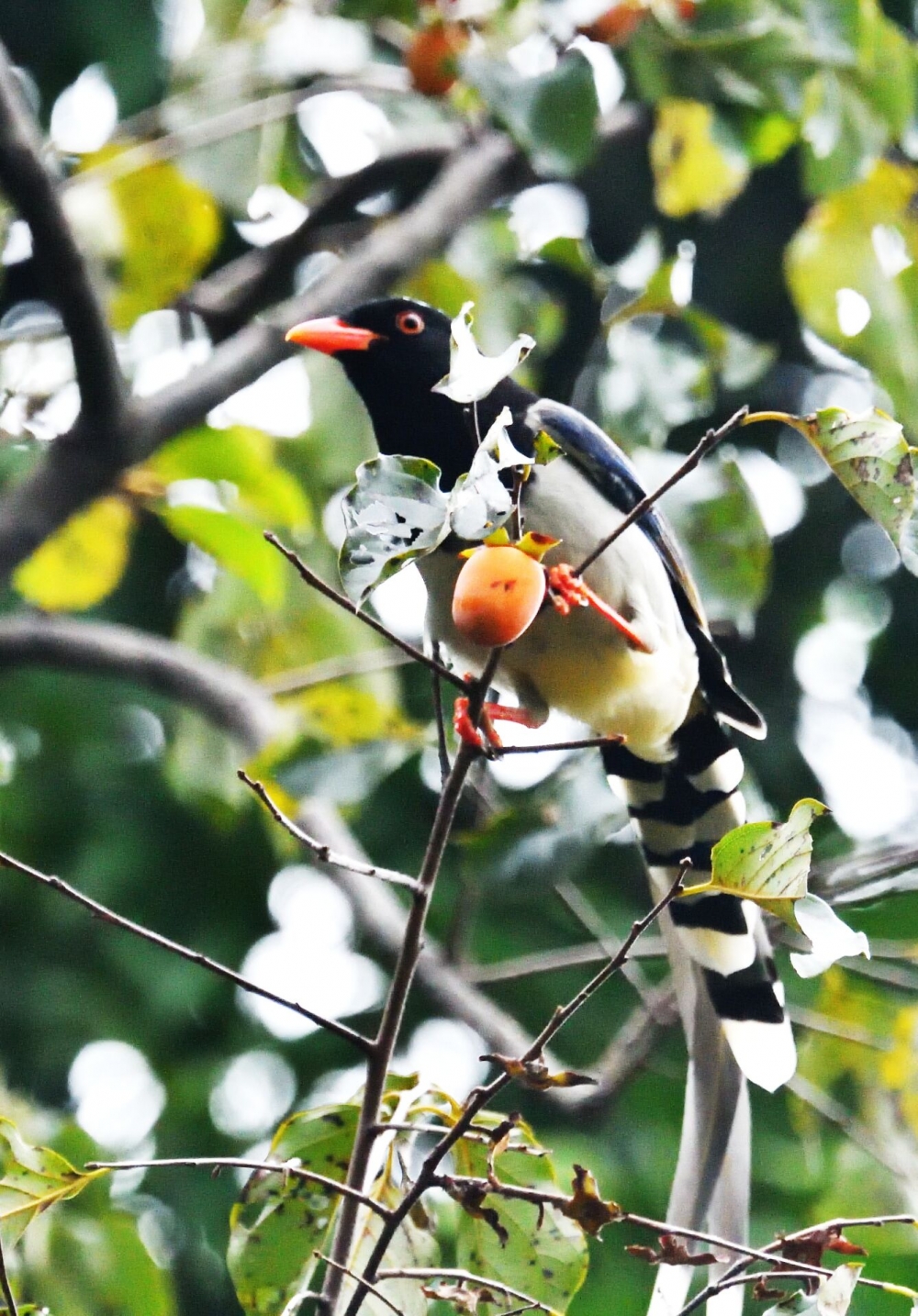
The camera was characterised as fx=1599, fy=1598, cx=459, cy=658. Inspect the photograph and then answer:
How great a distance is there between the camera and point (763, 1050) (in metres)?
2.02

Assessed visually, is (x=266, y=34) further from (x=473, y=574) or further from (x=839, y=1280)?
(x=839, y=1280)

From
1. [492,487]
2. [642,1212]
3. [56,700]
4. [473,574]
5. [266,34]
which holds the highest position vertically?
[492,487]

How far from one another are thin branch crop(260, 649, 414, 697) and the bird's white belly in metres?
0.99

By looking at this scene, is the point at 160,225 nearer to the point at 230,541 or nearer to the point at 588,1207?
the point at 230,541

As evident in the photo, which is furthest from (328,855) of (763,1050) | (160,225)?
(160,225)

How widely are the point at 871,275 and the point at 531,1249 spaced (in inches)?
108

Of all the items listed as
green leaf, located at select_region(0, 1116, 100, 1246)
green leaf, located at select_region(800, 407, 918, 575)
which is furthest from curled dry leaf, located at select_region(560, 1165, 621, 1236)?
green leaf, located at select_region(800, 407, 918, 575)

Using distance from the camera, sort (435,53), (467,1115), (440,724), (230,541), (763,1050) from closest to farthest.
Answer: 1. (467,1115)
2. (440,724)
3. (763,1050)
4. (230,541)
5. (435,53)

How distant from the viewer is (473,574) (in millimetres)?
1420

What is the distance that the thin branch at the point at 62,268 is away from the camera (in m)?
2.85

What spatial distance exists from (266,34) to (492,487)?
3109 millimetres

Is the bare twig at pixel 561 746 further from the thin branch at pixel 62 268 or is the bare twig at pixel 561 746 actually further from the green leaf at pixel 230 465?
the green leaf at pixel 230 465

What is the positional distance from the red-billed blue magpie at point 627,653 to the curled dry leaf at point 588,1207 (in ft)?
3.54

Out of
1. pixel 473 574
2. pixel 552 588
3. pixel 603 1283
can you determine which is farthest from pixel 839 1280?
pixel 603 1283
